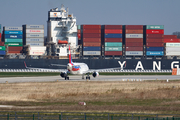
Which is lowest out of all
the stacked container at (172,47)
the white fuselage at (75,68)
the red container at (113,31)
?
the white fuselage at (75,68)

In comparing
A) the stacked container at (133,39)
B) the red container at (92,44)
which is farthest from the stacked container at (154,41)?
the red container at (92,44)

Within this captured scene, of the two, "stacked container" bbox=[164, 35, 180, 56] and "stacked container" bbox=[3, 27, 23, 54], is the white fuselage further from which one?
"stacked container" bbox=[164, 35, 180, 56]

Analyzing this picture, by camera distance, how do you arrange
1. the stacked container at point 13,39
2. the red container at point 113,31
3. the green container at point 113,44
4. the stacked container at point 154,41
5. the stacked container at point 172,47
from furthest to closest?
1. the stacked container at point 172,47
2. the stacked container at point 154,41
3. the red container at point 113,31
4. the green container at point 113,44
5. the stacked container at point 13,39

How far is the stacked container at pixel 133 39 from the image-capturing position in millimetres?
113750

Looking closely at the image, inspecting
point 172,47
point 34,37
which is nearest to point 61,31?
point 34,37

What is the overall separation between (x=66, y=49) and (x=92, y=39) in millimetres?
9570

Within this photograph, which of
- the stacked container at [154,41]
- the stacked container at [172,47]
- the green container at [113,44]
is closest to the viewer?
the green container at [113,44]

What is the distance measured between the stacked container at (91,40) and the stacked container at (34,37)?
1461cm

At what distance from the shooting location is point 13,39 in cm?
11088

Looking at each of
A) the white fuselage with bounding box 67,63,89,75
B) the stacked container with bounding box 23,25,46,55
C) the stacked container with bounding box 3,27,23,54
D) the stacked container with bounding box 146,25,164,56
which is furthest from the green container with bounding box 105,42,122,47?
the white fuselage with bounding box 67,63,89,75

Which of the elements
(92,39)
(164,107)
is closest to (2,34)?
(92,39)

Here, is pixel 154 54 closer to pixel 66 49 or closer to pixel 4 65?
pixel 66 49

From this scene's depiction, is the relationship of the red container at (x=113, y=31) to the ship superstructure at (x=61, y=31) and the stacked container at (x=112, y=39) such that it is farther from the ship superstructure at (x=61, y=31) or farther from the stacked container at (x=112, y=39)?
the ship superstructure at (x=61, y=31)

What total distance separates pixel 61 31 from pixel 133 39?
25.1m
